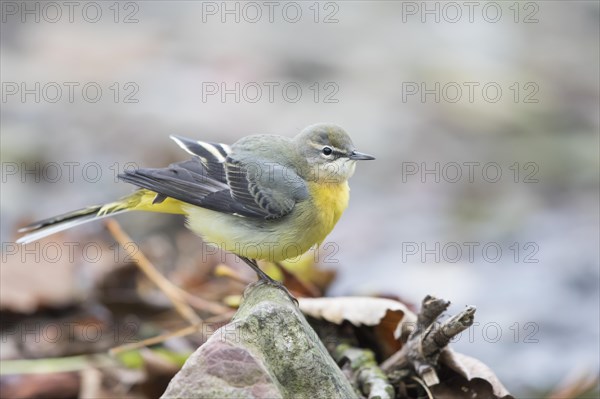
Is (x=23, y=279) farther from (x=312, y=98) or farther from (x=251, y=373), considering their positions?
(x=312, y=98)

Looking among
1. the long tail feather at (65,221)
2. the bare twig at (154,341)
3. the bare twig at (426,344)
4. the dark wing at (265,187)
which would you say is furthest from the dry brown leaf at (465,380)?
the long tail feather at (65,221)

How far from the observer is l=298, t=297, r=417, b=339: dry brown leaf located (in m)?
4.35

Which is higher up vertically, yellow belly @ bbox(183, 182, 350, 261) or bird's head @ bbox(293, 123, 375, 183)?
bird's head @ bbox(293, 123, 375, 183)

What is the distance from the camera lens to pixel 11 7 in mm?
12984

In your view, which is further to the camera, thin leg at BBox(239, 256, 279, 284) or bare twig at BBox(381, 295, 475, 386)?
thin leg at BBox(239, 256, 279, 284)

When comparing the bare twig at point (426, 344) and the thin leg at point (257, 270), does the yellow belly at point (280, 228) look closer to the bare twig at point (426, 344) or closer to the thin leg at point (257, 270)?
the thin leg at point (257, 270)

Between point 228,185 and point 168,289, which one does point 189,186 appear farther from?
point 168,289

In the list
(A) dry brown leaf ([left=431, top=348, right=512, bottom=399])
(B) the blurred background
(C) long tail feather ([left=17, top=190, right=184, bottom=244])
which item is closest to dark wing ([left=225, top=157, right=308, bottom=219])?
(C) long tail feather ([left=17, top=190, right=184, bottom=244])

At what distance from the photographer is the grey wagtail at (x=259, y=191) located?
199 inches

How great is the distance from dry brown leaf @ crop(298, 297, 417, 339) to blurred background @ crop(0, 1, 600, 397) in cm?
100

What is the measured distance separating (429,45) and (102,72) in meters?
4.47

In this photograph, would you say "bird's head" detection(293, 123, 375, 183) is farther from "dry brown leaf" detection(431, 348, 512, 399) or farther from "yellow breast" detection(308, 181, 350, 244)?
"dry brown leaf" detection(431, 348, 512, 399)

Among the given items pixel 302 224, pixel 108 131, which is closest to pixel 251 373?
pixel 302 224

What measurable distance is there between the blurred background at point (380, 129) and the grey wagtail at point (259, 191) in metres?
0.74
